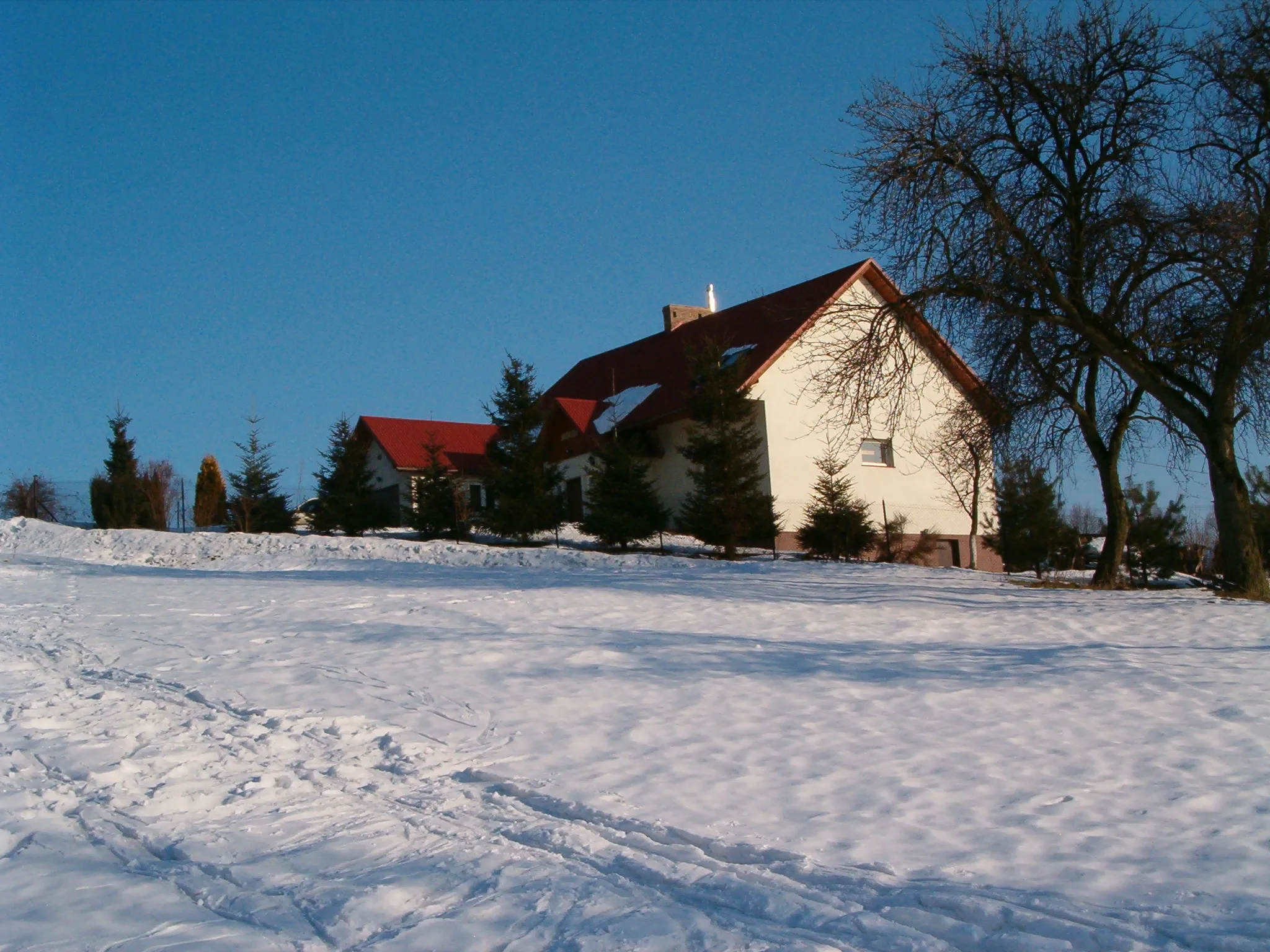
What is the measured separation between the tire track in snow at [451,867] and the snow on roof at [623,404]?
83.3 feet

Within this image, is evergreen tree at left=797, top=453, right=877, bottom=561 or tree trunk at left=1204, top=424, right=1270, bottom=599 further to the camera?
evergreen tree at left=797, top=453, right=877, bottom=561

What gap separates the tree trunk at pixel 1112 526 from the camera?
63.4ft

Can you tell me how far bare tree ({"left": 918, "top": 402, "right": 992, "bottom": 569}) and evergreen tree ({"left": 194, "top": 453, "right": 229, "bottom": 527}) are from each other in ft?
76.9

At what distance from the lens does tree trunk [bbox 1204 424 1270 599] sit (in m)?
16.6

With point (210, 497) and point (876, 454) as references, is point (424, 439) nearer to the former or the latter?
point (210, 497)

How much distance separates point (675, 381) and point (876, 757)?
26.5 m

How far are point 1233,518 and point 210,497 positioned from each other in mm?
35161

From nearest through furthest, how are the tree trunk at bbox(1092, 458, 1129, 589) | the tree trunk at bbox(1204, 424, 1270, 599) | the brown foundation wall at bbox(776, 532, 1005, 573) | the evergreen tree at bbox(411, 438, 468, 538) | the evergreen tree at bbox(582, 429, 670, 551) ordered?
the tree trunk at bbox(1204, 424, 1270, 599) → the tree trunk at bbox(1092, 458, 1129, 589) → the evergreen tree at bbox(582, 429, 670, 551) → the evergreen tree at bbox(411, 438, 468, 538) → the brown foundation wall at bbox(776, 532, 1005, 573)

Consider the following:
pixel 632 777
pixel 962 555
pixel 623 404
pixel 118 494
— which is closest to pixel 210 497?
pixel 118 494

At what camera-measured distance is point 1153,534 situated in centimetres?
3164

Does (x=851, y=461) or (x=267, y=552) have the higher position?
(x=851, y=461)

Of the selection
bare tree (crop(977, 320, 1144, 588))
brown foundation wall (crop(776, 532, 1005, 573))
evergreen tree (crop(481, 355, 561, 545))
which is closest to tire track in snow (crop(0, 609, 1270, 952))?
bare tree (crop(977, 320, 1144, 588))

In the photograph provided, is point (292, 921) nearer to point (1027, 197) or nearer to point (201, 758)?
point (201, 758)

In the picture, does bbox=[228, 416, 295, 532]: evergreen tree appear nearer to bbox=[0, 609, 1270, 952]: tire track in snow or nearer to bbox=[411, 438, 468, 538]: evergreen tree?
bbox=[411, 438, 468, 538]: evergreen tree
